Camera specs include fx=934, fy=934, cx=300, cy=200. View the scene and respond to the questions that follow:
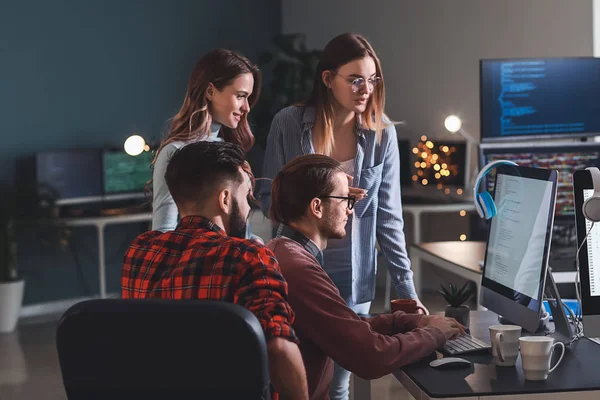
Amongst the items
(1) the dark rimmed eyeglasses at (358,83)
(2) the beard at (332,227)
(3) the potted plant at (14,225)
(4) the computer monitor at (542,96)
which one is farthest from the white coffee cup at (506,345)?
(3) the potted plant at (14,225)

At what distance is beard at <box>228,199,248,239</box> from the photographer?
6.41 feet

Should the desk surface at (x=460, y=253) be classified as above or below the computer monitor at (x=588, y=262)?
below

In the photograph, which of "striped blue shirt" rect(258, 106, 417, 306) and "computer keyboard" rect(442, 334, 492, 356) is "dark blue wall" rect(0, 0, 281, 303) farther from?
"computer keyboard" rect(442, 334, 492, 356)

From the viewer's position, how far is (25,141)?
6496 millimetres

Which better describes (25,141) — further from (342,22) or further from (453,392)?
(453,392)

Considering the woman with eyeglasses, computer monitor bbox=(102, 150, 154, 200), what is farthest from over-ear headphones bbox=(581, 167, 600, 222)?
computer monitor bbox=(102, 150, 154, 200)

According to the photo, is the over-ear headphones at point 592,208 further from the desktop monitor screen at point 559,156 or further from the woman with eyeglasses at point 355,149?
the desktop monitor screen at point 559,156

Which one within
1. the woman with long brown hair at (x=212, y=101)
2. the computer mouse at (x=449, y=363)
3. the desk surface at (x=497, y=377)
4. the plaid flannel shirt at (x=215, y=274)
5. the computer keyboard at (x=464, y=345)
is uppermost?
the woman with long brown hair at (x=212, y=101)

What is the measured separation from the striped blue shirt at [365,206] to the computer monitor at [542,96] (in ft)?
3.39

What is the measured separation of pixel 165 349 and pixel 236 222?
18.9 inches

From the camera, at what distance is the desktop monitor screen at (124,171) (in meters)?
6.73

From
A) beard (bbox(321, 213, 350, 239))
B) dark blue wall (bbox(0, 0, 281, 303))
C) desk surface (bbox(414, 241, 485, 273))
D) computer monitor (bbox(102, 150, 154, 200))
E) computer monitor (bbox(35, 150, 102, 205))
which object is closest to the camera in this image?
beard (bbox(321, 213, 350, 239))

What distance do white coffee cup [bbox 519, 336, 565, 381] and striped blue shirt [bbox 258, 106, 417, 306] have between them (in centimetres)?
83

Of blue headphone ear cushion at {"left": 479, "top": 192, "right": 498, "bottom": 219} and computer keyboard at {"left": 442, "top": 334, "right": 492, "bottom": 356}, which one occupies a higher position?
blue headphone ear cushion at {"left": 479, "top": 192, "right": 498, "bottom": 219}
